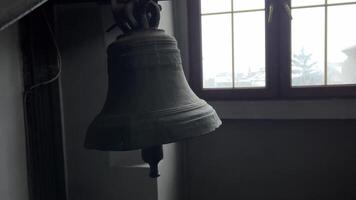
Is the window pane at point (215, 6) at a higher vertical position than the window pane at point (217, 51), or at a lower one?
higher

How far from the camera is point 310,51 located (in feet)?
5.49

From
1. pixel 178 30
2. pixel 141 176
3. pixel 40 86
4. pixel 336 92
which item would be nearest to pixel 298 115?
pixel 336 92

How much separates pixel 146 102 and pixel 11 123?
0.42m

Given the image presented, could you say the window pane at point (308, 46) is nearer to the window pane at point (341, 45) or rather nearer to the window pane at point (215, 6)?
the window pane at point (341, 45)

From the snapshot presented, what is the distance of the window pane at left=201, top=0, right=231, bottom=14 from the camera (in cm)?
173

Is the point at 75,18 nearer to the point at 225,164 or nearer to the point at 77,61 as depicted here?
the point at 77,61

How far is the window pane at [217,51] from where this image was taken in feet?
5.76

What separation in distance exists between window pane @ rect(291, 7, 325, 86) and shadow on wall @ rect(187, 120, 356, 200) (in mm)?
198

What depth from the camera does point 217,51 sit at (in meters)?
1.78

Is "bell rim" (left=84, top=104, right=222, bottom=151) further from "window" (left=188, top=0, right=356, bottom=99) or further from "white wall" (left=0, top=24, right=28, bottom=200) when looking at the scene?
"window" (left=188, top=0, right=356, bottom=99)

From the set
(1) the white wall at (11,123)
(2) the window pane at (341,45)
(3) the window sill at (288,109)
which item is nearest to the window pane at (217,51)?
(3) the window sill at (288,109)

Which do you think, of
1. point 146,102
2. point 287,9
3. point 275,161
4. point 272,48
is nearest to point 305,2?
point 287,9

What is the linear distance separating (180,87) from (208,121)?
97 millimetres

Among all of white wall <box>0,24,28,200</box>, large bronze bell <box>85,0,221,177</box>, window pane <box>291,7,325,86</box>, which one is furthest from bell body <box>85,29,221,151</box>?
window pane <box>291,7,325,86</box>
